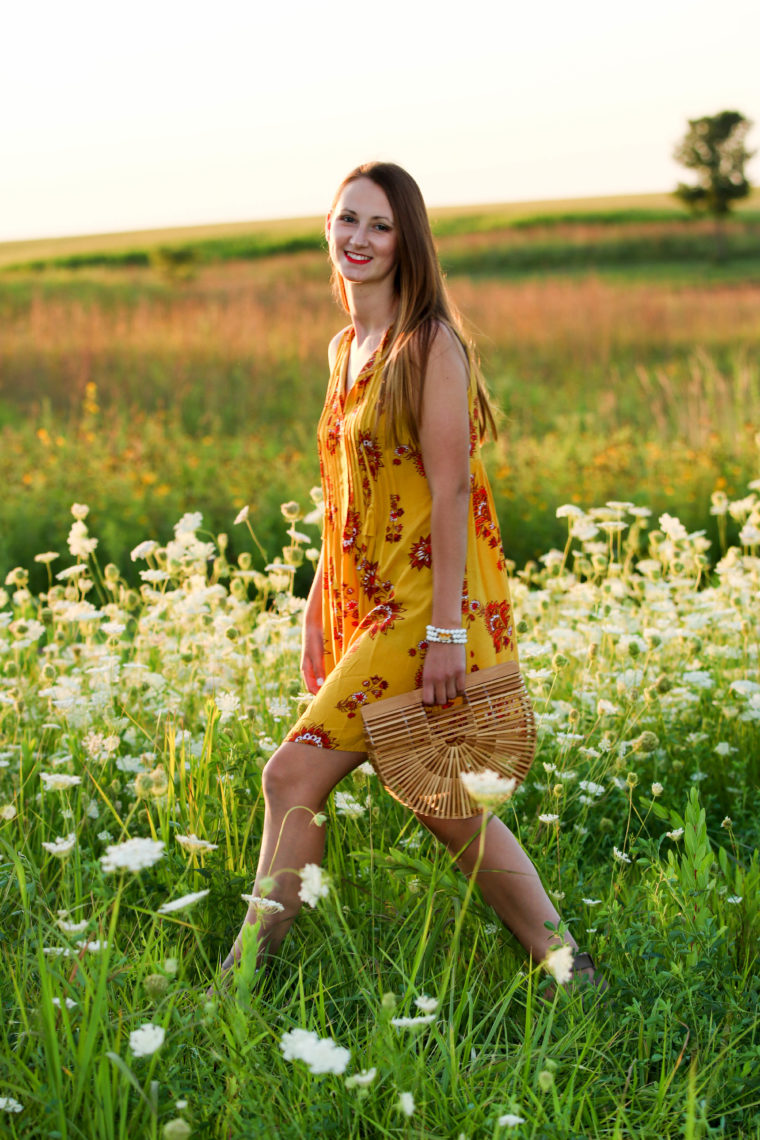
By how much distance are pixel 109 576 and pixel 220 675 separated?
575mm

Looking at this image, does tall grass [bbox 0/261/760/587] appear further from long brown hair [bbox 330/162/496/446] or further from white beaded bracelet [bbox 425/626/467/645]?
white beaded bracelet [bbox 425/626/467/645]

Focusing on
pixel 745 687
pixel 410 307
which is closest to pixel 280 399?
pixel 745 687

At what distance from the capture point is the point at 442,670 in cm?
252

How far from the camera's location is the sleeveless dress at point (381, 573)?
8.34 feet

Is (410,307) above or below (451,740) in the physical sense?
above

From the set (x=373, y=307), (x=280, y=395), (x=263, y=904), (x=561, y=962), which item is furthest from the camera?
(x=280, y=395)

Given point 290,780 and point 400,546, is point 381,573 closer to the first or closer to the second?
point 400,546

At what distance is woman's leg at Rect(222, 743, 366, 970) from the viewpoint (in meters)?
2.51

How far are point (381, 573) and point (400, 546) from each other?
77mm

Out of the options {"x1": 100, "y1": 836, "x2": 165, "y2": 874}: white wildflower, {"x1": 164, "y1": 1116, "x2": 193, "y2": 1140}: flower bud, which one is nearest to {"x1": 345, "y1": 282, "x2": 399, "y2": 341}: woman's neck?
{"x1": 100, "y1": 836, "x2": 165, "y2": 874}: white wildflower

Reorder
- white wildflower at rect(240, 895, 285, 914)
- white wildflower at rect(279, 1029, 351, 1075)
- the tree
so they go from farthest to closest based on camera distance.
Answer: the tree < white wildflower at rect(240, 895, 285, 914) < white wildflower at rect(279, 1029, 351, 1075)

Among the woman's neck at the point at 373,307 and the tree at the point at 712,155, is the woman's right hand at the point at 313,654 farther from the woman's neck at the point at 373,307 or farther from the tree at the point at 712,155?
the tree at the point at 712,155

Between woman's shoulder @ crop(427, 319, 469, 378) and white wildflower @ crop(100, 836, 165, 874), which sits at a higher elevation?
woman's shoulder @ crop(427, 319, 469, 378)

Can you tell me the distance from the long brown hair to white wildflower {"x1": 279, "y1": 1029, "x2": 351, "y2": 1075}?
4.48 feet
